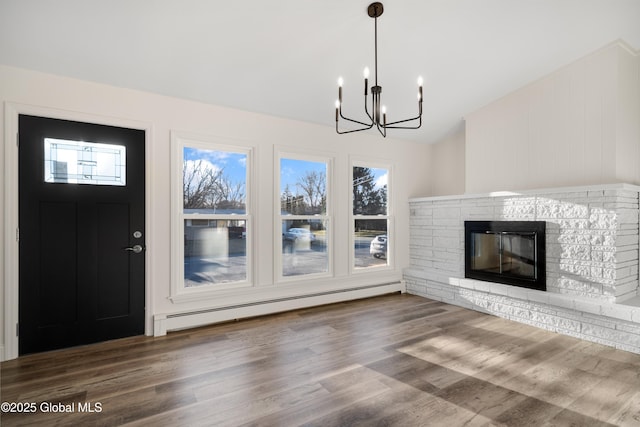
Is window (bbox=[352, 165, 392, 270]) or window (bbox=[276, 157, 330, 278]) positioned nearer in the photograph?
window (bbox=[276, 157, 330, 278])

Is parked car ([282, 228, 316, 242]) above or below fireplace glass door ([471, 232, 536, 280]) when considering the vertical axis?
above

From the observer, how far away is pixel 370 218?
5.21 meters

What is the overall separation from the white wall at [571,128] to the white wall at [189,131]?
59.9 inches

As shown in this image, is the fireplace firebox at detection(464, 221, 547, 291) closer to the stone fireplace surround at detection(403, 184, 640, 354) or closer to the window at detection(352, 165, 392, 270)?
the stone fireplace surround at detection(403, 184, 640, 354)

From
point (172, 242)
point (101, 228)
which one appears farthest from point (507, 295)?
point (101, 228)

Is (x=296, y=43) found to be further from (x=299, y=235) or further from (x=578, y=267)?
(x=578, y=267)

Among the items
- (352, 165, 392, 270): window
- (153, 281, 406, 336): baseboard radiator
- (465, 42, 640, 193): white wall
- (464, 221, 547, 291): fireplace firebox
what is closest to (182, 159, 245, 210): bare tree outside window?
(153, 281, 406, 336): baseboard radiator

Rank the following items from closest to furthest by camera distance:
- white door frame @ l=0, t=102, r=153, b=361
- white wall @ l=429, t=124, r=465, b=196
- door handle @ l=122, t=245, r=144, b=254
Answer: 1. white door frame @ l=0, t=102, r=153, b=361
2. door handle @ l=122, t=245, r=144, b=254
3. white wall @ l=429, t=124, r=465, b=196

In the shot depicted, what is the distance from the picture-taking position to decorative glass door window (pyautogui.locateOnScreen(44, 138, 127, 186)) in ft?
10.1

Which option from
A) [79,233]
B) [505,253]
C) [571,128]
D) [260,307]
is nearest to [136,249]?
[79,233]

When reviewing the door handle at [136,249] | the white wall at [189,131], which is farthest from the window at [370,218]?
the door handle at [136,249]

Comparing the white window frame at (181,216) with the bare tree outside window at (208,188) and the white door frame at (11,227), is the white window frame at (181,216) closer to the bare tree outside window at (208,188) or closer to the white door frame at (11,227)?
the bare tree outside window at (208,188)

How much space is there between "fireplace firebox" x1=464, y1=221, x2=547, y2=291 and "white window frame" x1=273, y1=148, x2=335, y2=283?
1.94 m

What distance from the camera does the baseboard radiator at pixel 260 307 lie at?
355 centimetres
